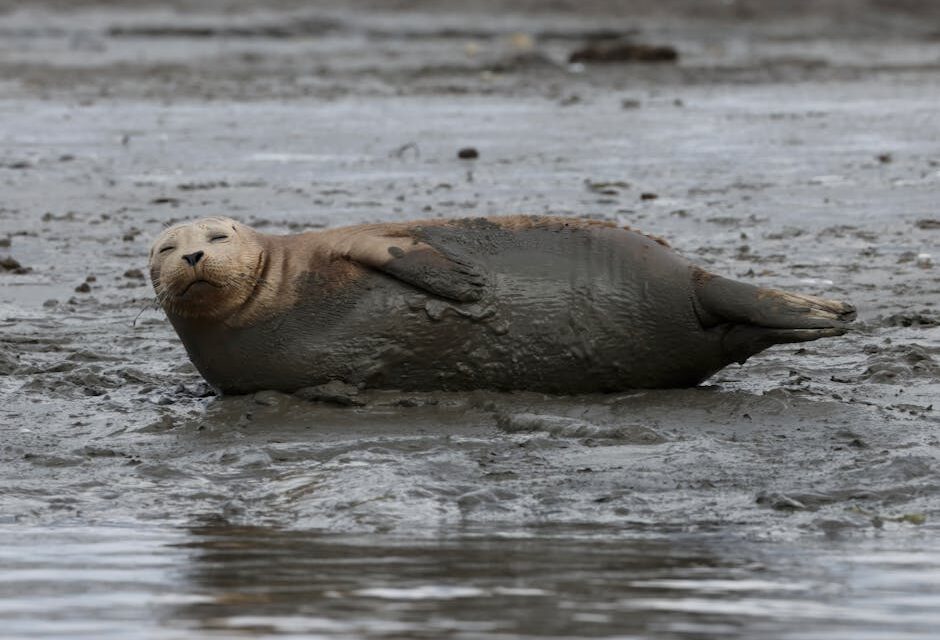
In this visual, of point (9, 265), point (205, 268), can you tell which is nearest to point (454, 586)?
point (205, 268)

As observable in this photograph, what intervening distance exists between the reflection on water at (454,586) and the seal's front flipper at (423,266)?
1653 mm

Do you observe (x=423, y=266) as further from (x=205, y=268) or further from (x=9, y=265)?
(x=9, y=265)

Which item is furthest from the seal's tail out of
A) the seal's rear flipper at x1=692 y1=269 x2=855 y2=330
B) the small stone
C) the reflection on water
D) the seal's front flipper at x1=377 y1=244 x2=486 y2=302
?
the small stone

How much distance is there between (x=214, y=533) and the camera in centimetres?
588

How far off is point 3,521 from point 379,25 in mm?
30475

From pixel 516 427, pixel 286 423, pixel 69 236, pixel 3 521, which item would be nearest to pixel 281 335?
pixel 286 423

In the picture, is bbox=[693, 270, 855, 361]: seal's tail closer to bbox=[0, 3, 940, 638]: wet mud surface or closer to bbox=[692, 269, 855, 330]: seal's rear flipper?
bbox=[692, 269, 855, 330]: seal's rear flipper

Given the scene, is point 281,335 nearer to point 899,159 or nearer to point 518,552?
point 518,552

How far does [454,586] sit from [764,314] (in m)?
2.70

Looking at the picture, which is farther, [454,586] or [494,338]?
[494,338]

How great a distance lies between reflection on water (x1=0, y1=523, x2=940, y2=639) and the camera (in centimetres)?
463

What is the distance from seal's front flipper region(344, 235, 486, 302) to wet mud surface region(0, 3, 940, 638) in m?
0.43

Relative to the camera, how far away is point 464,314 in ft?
24.0

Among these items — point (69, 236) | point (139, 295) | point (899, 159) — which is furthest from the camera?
point (899, 159)
